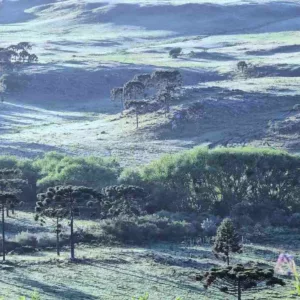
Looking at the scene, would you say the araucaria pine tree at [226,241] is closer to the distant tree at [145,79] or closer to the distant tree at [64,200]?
the distant tree at [64,200]

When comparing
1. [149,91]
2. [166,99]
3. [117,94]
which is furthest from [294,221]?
[149,91]

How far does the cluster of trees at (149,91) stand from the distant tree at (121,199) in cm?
4601

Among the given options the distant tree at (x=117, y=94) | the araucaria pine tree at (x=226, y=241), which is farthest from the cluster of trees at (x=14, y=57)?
the araucaria pine tree at (x=226, y=241)

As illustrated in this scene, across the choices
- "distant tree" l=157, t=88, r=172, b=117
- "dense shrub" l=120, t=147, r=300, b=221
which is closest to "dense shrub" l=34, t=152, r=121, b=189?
"dense shrub" l=120, t=147, r=300, b=221

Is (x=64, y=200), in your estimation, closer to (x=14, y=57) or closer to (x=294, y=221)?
(x=294, y=221)

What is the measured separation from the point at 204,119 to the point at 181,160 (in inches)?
1522

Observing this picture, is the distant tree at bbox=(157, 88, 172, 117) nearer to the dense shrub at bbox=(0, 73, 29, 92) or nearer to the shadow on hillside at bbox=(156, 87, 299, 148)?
the shadow on hillside at bbox=(156, 87, 299, 148)

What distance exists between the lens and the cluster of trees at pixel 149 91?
127 meters

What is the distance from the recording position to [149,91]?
515ft

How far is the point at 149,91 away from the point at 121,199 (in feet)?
277

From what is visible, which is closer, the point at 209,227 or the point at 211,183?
the point at 209,227

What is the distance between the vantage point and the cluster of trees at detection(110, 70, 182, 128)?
127 m

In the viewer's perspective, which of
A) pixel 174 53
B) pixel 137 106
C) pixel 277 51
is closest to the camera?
pixel 137 106

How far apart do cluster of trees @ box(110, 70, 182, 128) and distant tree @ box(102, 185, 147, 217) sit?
46007 mm
